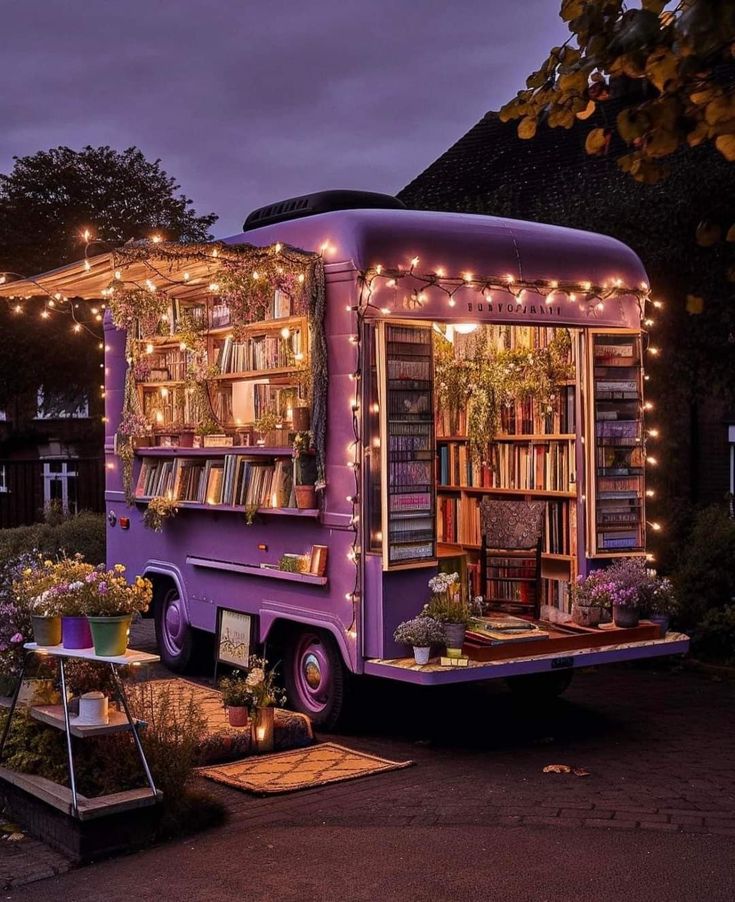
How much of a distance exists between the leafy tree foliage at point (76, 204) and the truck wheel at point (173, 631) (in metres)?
16.8

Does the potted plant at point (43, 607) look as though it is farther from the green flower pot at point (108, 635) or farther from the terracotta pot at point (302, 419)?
the terracotta pot at point (302, 419)

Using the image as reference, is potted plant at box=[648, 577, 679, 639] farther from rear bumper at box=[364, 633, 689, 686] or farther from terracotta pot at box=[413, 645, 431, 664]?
terracotta pot at box=[413, 645, 431, 664]

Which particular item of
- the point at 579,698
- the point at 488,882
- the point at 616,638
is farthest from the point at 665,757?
the point at 488,882

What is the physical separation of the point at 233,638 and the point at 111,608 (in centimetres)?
327

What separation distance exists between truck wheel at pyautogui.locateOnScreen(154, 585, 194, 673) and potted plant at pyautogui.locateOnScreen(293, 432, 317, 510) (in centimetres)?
239

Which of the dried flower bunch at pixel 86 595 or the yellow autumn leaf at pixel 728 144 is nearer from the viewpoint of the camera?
the yellow autumn leaf at pixel 728 144

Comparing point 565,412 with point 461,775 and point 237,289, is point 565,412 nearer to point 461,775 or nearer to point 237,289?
point 237,289

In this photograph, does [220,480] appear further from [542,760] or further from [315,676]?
[542,760]

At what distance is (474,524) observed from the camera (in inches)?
442

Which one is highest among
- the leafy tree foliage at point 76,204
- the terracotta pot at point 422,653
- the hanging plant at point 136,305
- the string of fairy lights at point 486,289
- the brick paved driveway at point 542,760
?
the leafy tree foliage at point 76,204

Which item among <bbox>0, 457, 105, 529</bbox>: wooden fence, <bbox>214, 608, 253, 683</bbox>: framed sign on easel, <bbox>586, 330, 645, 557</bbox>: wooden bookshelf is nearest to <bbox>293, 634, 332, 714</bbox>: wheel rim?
<bbox>214, 608, 253, 683</bbox>: framed sign on easel

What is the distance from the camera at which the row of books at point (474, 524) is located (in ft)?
33.6

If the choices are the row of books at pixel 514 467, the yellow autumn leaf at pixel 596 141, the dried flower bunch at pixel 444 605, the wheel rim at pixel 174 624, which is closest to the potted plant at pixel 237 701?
the dried flower bunch at pixel 444 605

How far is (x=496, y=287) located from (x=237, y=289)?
6.95ft
